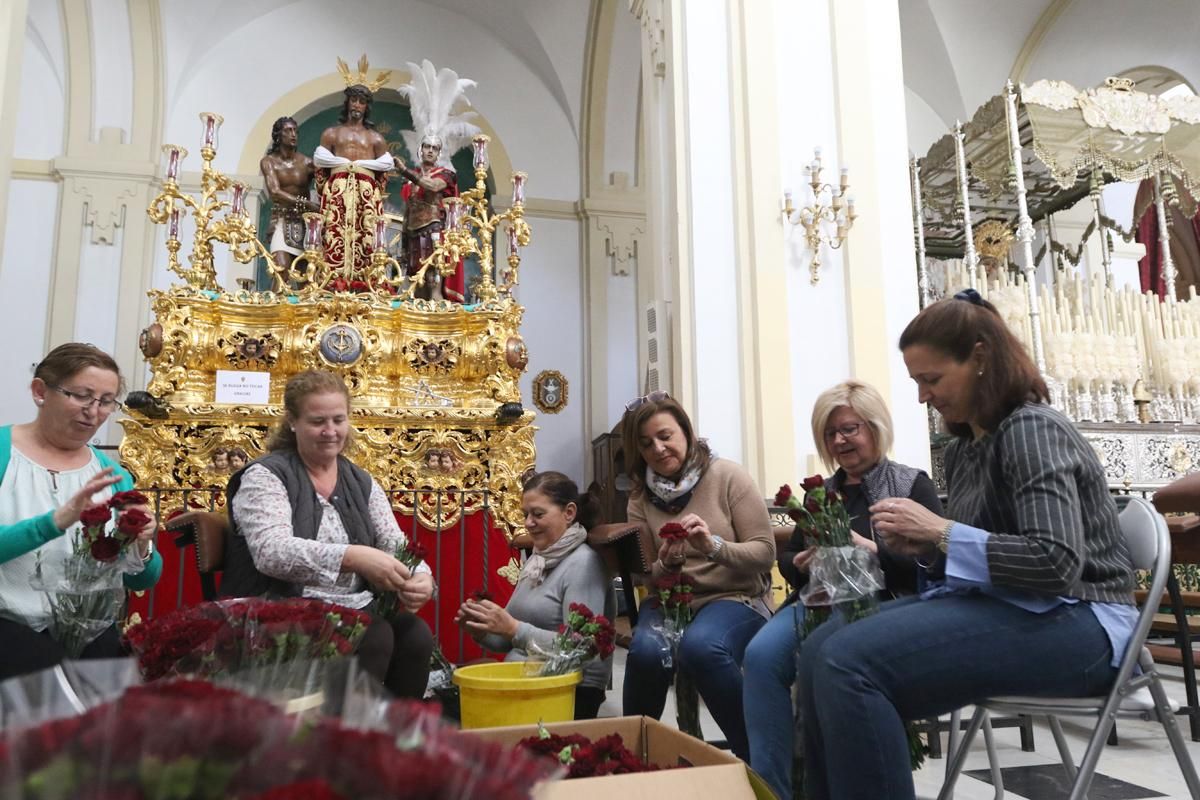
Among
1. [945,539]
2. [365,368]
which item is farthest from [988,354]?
[365,368]

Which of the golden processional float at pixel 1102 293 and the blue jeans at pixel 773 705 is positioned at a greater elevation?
the golden processional float at pixel 1102 293

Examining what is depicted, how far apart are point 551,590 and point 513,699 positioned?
0.77 metres

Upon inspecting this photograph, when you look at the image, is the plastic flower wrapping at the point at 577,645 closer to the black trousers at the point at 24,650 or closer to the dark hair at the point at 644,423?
the dark hair at the point at 644,423

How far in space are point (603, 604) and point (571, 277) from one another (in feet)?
26.7

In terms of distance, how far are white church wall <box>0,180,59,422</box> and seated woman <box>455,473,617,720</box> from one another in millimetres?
7818

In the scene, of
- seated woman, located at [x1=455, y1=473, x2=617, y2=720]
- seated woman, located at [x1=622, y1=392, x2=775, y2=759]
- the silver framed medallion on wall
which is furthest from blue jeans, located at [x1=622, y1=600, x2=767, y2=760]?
the silver framed medallion on wall

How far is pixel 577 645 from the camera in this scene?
2.10m

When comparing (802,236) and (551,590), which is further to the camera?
(802,236)

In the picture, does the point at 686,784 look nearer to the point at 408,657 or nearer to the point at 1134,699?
the point at 1134,699

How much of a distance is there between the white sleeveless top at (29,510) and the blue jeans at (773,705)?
1759 mm

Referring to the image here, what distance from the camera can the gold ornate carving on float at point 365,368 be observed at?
484 cm

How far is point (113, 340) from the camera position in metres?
8.71

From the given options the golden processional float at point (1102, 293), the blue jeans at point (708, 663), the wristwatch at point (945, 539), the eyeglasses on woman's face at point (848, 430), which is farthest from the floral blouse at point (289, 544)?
the golden processional float at point (1102, 293)

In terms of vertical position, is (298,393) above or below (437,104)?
below
